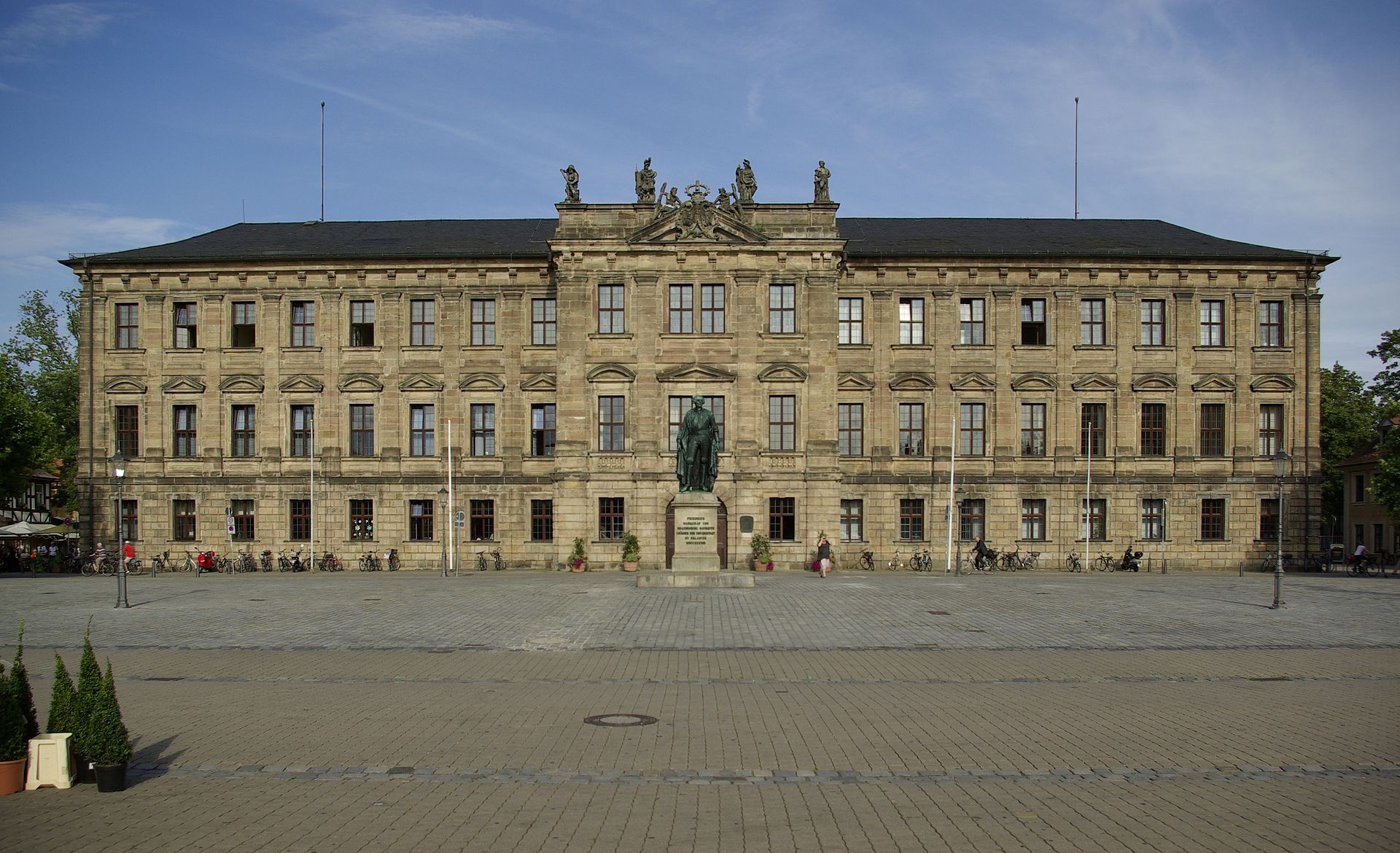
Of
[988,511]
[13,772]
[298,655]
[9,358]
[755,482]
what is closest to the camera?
[13,772]

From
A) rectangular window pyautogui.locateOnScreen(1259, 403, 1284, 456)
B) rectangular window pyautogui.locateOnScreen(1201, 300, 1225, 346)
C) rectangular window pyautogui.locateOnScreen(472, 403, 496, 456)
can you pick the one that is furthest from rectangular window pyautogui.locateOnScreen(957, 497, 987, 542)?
rectangular window pyautogui.locateOnScreen(472, 403, 496, 456)

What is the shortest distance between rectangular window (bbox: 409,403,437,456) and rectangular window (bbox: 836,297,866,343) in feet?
63.3

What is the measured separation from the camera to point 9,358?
69562 mm

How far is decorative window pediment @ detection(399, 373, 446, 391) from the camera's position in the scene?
47.2 m

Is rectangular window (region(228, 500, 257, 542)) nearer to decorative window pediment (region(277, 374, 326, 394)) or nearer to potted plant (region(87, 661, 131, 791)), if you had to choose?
decorative window pediment (region(277, 374, 326, 394))

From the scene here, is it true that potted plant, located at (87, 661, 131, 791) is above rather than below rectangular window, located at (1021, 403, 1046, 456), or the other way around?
below

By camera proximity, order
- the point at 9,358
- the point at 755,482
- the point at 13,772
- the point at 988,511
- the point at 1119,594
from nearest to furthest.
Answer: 1. the point at 13,772
2. the point at 1119,594
3. the point at 755,482
4. the point at 988,511
5. the point at 9,358

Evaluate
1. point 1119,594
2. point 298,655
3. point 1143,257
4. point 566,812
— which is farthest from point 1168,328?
point 566,812

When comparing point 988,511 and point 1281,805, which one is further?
point 988,511

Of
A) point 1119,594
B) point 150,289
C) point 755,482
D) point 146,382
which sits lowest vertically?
point 1119,594

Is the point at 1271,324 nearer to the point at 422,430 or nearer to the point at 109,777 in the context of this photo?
the point at 422,430

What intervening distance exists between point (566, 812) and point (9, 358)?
249 ft

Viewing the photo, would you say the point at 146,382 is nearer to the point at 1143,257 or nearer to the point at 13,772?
the point at 13,772

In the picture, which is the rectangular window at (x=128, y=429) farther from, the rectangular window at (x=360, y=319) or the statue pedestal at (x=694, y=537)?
the statue pedestal at (x=694, y=537)
